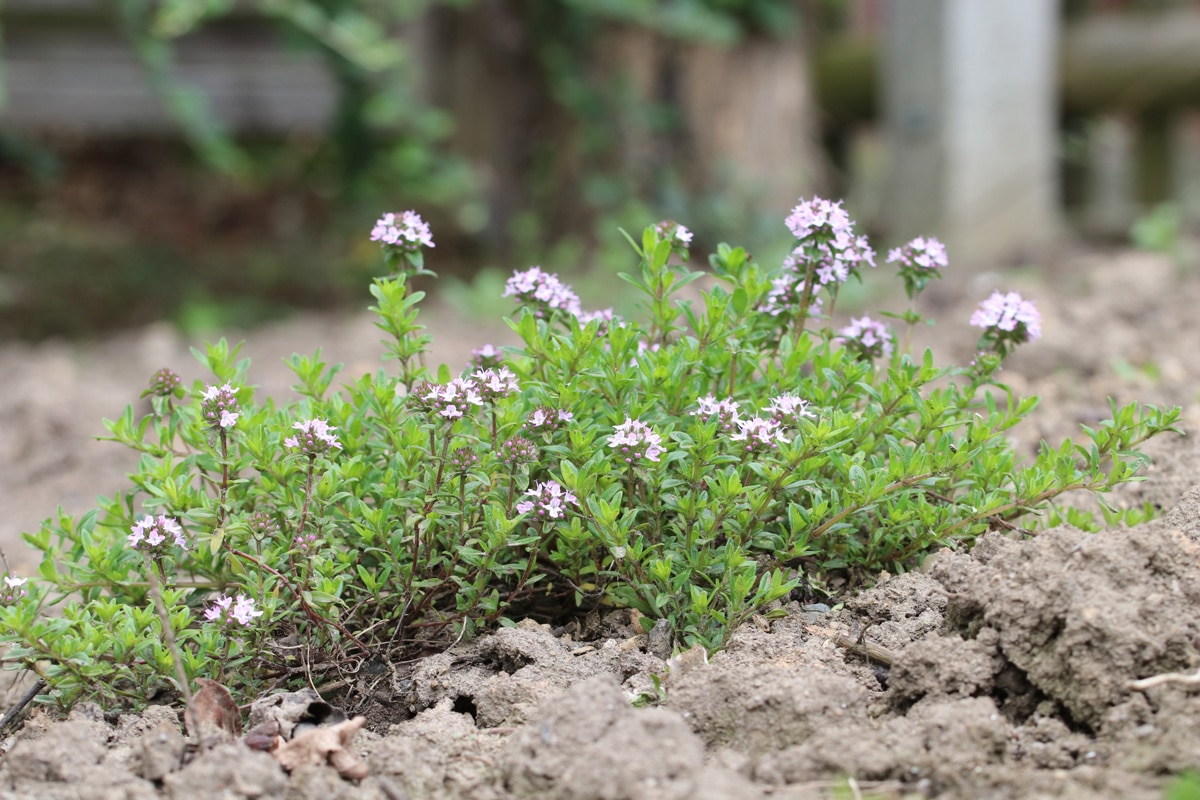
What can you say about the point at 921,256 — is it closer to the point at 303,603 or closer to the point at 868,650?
the point at 868,650

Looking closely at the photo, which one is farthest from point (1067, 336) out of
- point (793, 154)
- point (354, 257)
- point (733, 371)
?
point (354, 257)

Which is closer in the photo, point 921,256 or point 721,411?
point 721,411

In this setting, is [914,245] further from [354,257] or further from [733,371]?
[354,257]

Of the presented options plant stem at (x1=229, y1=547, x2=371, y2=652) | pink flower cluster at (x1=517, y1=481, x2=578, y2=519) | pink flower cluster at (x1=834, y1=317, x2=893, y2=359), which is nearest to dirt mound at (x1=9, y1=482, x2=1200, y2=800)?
plant stem at (x1=229, y1=547, x2=371, y2=652)

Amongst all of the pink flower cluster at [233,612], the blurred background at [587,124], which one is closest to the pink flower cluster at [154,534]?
the pink flower cluster at [233,612]

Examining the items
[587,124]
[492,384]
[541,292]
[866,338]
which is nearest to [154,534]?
[492,384]

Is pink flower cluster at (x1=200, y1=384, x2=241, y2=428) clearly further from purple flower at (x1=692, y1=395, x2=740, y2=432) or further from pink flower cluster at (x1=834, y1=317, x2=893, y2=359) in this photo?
pink flower cluster at (x1=834, y1=317, x2=893, y2=359)

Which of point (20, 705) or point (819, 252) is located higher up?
point (819, 252)
